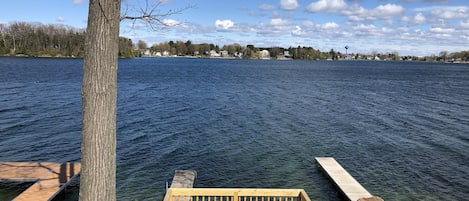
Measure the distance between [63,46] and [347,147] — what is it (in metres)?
139

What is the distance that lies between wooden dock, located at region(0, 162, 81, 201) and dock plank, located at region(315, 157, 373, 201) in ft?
31.9

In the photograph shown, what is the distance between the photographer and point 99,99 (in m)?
3.87

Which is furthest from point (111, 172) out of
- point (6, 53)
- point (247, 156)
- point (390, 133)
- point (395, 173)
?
point (6, 53)

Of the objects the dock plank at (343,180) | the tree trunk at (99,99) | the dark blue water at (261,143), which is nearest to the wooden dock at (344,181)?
the dock plank at (343,180)

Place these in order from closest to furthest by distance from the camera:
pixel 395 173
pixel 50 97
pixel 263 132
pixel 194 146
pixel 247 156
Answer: pixel 395 173 → pixel 247 156 → pixel 194 146 → pixel 263 132 → pixel 50 97

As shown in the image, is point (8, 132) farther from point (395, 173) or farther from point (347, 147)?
point (395, 173)

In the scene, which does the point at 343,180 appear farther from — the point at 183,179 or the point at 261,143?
the point at 261,143

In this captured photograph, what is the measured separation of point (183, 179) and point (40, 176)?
5.10m

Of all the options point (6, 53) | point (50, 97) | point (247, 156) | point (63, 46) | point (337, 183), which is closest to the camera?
point (337, 183)

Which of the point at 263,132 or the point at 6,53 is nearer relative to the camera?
the point at 263,132

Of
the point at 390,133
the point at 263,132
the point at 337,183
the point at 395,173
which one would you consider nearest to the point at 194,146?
the point at 263,132

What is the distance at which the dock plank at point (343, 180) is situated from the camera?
12.7m

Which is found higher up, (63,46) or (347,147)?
(63,46)

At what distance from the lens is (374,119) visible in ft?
94.8
